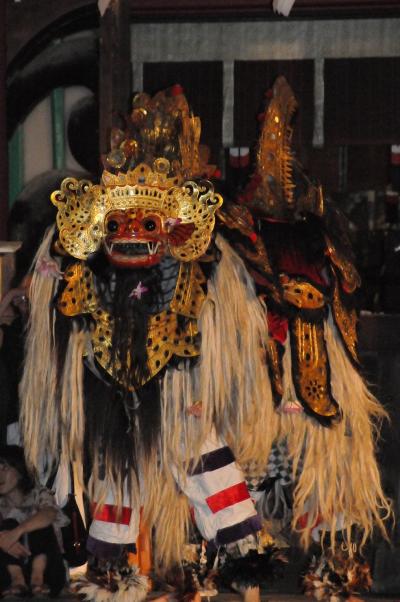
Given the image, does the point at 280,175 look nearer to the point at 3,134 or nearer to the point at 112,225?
the point at 112,225

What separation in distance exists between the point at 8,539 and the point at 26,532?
0.20 feet

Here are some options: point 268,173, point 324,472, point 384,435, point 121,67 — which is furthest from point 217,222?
point 121,67

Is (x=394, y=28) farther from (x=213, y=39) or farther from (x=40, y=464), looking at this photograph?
(x=40, y=464)

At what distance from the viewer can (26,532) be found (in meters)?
3.80

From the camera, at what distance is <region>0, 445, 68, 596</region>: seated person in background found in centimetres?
377

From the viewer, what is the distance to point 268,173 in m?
3.64

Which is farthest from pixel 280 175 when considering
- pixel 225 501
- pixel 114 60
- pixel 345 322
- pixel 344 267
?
pixel 114 60

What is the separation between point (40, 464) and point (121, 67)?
201 centimetres

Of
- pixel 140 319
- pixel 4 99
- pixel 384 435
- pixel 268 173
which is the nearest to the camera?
pixel 140 319

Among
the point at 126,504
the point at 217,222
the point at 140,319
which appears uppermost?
the point at 217,222

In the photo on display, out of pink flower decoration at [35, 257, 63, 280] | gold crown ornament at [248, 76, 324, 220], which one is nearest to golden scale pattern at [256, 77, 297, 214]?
gold crown ornament at [248, 76, 324, 220]

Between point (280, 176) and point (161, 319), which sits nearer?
point (161, 319)

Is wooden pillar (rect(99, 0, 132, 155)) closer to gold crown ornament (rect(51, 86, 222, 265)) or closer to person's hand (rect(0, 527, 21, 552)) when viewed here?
gold crown ornament (rect(51, 86, 222, 265))

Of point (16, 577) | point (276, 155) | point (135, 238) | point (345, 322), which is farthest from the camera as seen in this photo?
point (16, 577)
